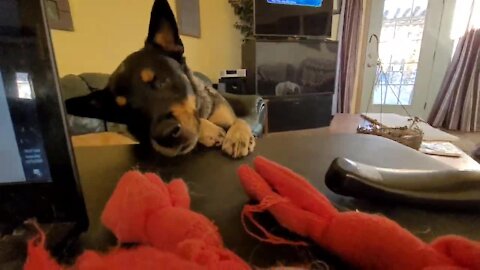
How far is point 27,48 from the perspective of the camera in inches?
9.4

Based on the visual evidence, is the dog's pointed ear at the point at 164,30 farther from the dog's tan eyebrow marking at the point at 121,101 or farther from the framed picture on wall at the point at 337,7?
the framed picture on wall at the point at 337,7

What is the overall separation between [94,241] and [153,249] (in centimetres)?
10

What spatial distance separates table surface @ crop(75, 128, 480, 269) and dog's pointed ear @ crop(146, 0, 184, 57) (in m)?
0.44

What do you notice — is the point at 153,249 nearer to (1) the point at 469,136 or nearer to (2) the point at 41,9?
(2) the point at 41,9

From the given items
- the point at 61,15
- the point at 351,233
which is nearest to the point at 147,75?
the point at 351,233

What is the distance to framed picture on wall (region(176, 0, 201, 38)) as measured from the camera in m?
2.76

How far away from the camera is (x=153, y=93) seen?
0.91m

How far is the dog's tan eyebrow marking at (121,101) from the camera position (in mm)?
944

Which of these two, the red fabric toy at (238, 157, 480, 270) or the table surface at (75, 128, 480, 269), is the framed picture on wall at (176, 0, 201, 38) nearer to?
the table surface at (75, 128, 480, 269)

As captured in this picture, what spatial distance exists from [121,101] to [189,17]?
2.28 m

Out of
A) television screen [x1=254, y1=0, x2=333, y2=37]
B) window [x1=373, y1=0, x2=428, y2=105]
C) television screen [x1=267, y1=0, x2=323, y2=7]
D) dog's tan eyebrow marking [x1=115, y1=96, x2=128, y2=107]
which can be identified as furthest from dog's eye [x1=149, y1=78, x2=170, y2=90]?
window [x1=373, y1=0, x2=428, y2=105]

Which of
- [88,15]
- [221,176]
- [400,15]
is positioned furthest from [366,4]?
[221,176]

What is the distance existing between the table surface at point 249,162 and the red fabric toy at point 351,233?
2 cm

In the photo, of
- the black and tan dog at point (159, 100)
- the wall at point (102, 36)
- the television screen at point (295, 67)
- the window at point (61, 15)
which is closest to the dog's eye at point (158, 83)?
the black and tan dog at point (159, 100)
